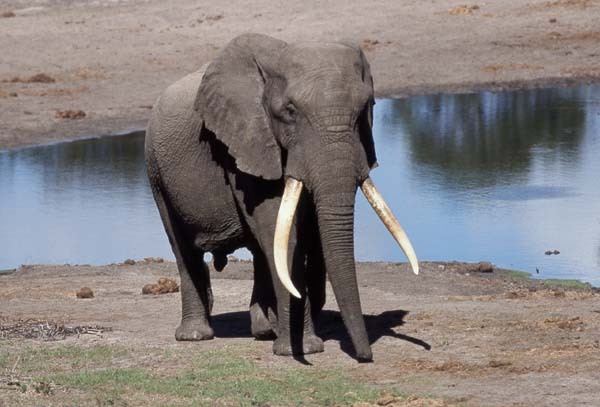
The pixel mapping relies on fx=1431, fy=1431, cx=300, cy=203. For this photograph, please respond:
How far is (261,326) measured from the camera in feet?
33.8

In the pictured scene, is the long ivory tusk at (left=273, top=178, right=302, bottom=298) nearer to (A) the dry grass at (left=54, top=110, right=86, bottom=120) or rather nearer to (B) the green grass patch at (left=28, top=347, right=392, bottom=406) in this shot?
(B) the green grass patch at (left=28, top=347, right=392, bottom=406)

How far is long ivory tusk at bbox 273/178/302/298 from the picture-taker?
29.4 feet

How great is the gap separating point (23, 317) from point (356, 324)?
3.98 meters

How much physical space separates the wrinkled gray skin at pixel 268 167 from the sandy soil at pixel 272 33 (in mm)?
15734

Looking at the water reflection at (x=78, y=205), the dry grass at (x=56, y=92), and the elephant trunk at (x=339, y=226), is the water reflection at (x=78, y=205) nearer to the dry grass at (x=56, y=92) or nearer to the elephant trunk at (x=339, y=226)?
the dry grass at (x=56, y=92)

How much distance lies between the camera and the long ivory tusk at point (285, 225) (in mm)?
8969

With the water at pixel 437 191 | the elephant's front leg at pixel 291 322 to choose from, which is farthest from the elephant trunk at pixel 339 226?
the water at pixel 437 191

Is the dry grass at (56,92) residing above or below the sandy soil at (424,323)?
below

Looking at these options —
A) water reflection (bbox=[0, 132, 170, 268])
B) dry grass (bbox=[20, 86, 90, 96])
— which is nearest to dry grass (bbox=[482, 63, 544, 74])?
dry grass (bbox=[20, 86, 90, 96])

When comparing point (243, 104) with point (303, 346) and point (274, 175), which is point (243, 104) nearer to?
point (274, 175)

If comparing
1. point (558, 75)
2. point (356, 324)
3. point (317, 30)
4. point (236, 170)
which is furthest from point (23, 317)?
point (317, 30)

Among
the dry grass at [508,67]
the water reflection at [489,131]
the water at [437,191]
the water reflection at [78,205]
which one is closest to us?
the water at [437,191]

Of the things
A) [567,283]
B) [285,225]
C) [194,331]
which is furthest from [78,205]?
[285,225]

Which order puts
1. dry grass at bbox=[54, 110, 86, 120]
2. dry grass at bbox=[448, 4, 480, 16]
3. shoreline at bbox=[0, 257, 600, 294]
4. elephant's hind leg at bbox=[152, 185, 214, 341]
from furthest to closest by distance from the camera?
dry grass at bbox=[448, 4, 480, 16] → dry grass at bbox=[54, 110, 86, 120] → shoreline at bbox=[0, 257, 600, 294] → elephant's hind leg at bbox=[152, 185, 214, 341]
